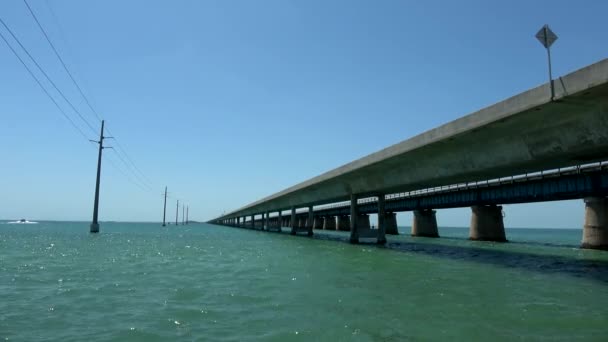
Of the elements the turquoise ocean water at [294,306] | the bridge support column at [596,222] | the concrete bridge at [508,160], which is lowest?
the turquoise ocean water at [294,306]

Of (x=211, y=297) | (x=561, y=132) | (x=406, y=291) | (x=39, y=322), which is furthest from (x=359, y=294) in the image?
(x=561, y=132)

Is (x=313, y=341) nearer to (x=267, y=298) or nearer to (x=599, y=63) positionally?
(x=267, y=298)

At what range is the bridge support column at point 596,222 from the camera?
39406 millimetres

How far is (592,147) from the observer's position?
689 inches

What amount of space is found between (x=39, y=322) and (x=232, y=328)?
4.19m

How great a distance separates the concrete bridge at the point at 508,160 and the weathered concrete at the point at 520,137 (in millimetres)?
37

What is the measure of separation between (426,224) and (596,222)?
3903 cm

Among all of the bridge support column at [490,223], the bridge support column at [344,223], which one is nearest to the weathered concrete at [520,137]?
the bridge support column at [490,223]

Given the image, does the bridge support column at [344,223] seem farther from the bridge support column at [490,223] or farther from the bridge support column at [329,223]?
the bridge support column at [490,223]

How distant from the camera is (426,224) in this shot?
78.3 m

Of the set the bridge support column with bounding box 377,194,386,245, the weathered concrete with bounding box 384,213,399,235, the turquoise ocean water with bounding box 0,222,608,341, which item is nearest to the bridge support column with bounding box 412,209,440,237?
the weathered concrete with bounding box 384,213,399,235

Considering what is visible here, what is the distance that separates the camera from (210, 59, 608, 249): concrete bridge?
16.5m

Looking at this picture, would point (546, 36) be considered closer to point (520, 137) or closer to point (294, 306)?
point (520, 137)

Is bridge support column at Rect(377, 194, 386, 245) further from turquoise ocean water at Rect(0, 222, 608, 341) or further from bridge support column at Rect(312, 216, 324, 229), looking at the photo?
bridge support column at Rect(312, 216, 324, 229)
